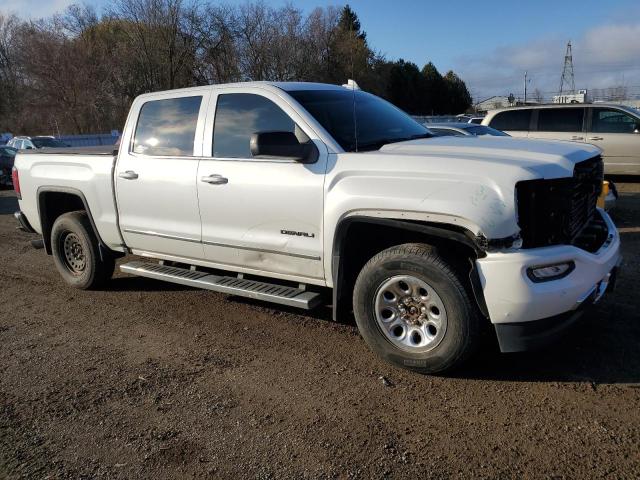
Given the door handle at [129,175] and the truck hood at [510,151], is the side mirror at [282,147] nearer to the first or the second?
the truck hood at [510,151]

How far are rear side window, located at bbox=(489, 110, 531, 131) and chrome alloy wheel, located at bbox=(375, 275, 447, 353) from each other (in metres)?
10.2

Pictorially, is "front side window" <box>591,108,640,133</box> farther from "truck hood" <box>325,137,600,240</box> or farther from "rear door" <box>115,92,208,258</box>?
"rear door" <box>115,92,208,258</box>

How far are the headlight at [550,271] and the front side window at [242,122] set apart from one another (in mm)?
2078

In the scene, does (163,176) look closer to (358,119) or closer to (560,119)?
(358,119)

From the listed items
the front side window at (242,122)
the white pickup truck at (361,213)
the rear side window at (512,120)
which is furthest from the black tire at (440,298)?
the rear side window at (512,120)

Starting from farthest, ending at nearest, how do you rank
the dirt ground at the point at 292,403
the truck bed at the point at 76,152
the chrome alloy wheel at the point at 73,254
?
1. the chrome alloy wheel at the point at 73,254
2. the truck bed at the point at 76,152
3. the dirt ground at the point at 292,403

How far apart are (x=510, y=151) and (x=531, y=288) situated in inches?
38.1

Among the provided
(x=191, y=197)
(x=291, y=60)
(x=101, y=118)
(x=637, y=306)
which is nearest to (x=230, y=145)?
(x=191, y=197)

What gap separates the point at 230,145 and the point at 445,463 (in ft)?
9.79

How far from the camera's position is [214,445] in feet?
10.3

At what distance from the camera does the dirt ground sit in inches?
116

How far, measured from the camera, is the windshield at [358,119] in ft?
14.3

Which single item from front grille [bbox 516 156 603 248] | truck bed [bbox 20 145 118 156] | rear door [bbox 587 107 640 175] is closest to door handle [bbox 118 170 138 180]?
truck bed [bbox 20 145 118 156]

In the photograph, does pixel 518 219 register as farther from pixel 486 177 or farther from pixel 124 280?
pixel 124 280
